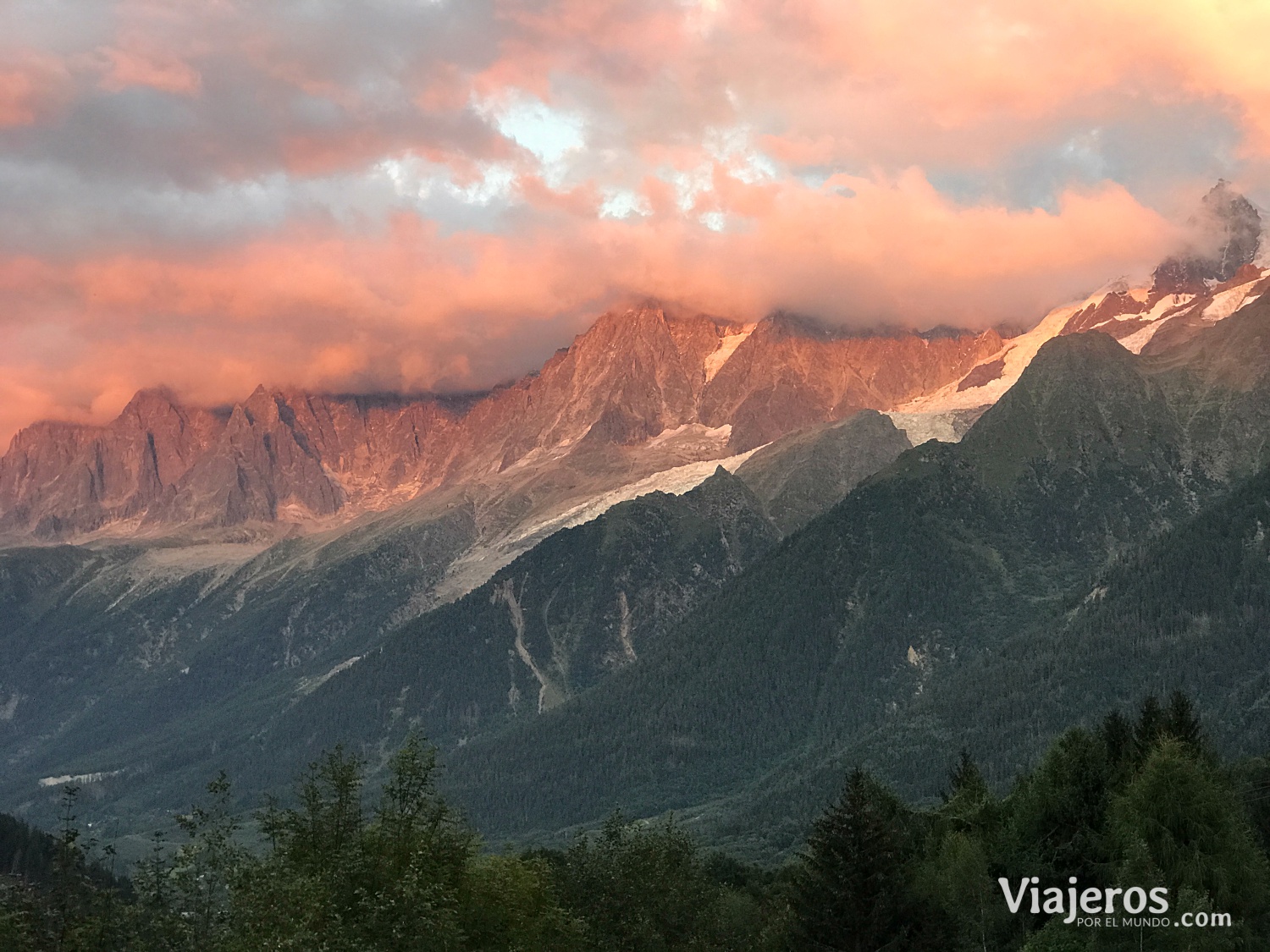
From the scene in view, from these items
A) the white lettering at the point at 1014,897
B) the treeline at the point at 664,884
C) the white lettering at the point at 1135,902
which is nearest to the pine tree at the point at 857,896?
the treeline at the point at 664,884

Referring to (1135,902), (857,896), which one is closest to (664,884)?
(857,896)

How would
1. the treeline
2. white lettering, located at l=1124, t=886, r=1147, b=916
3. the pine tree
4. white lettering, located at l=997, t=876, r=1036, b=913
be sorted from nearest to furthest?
Result: the treeline
white lettering, located at l=1124, t=886, r=1147, b=916
the pine tree
white lettering, located at l=997, t=876, r=1036, b=913

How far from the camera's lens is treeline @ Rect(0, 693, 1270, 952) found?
8888 centimetres

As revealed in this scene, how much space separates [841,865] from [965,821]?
35.6 metres

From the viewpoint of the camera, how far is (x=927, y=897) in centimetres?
10750

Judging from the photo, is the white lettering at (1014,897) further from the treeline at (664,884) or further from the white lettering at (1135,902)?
the white lettering at (1135,902)

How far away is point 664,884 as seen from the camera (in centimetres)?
12638

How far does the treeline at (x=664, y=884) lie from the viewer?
88.9 m

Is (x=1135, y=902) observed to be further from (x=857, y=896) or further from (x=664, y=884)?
(x=664, y=884)

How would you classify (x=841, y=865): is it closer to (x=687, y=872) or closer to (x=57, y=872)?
(x=687, y=872)

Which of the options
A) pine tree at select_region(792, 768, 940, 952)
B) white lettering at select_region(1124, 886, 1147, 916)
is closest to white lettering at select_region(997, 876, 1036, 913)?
pine tree at select_region(792, 768, 940, 952)

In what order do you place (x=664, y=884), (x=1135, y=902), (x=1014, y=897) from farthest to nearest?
(x=664, y=884), (x=1014, y=897), (x=1135, y=902)

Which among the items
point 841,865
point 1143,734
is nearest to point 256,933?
point 841,865

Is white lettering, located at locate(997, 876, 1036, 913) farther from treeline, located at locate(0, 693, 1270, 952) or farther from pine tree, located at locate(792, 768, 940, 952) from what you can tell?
pine tree, located at locate(792, 768, 940, 952)
